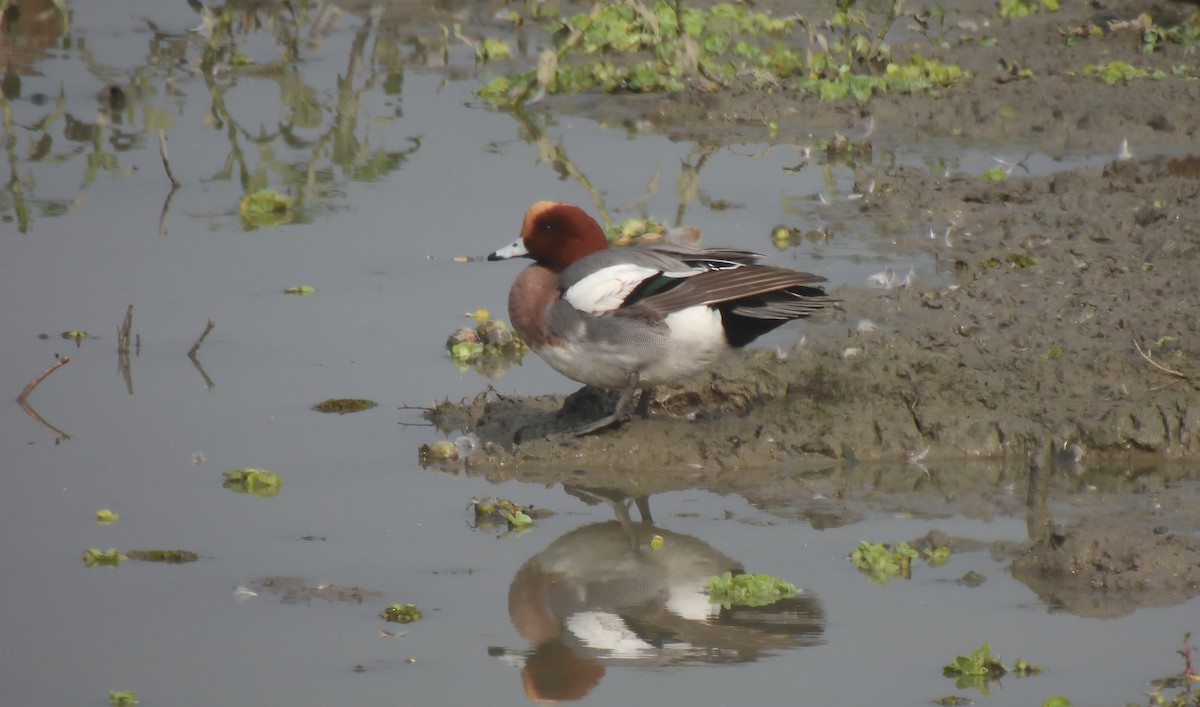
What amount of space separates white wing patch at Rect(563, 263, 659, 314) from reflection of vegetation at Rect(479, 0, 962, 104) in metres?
4.80

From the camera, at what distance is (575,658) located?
4117 mm

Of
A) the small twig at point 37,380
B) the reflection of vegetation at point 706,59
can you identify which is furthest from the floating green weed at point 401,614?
the reflection of vegetation at point 706,59

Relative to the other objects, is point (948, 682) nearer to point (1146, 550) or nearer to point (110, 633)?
point (1146, 550)

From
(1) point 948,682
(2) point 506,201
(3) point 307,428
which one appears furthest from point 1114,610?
(2) point 506,201

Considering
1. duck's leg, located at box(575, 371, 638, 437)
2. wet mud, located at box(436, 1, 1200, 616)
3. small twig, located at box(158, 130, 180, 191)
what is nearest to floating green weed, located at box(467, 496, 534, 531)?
wet mud, located at box(436, 1, 1200, 616)

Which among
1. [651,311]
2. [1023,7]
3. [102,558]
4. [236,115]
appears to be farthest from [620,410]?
[1023,7]

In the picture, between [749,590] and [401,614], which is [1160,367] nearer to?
[749,590]

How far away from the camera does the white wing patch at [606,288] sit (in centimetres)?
547

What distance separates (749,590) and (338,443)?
72.4 inches

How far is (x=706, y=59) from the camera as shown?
1116cm

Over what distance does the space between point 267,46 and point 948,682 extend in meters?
9.99

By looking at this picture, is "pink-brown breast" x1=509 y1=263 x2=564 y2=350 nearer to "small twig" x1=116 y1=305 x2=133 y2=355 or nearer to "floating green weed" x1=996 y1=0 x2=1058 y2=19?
"small twig" x1=116 y1=305 x2=133 y2=355

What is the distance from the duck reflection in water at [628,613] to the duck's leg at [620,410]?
58 cm

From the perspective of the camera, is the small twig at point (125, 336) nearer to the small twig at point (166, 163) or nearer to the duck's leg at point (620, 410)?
the duck's leg at point (620, 410)
